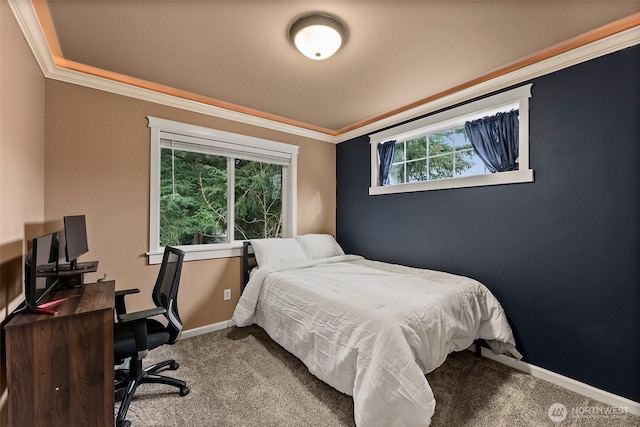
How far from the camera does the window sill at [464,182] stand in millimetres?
2293

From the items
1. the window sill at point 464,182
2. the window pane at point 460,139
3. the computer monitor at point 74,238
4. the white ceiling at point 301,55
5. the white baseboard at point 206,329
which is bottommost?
the white baseboard at point 206,329

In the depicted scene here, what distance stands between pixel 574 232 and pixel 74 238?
354 cm

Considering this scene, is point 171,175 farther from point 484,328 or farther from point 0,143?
point 484,328

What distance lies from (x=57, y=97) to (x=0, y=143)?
1124 mm

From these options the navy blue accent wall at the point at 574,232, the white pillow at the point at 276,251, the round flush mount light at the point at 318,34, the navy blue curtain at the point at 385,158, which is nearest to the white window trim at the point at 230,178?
the white pillow at the point at 276,251

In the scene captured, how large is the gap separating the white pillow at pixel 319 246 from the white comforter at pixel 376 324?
0.60 metres

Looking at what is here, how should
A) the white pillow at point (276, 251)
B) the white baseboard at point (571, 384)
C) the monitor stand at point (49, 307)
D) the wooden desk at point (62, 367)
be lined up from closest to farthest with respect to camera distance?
the wooden desk at point (62, 367) < the monitor stand at point (49, 307) < the white baseboard at point (571, 384) < the white pillow at point (276, 251)

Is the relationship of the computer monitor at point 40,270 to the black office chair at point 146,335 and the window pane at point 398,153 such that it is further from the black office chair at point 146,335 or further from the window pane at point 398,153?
the window pane at point 398,153

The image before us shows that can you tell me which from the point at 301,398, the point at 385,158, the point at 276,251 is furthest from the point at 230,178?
the point at 301,398

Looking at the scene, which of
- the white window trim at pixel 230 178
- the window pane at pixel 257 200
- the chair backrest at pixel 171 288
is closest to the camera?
the chair backrest at pixel 171 288

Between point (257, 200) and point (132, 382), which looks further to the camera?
point (257, 200)

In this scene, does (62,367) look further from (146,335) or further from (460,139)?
(460,139)

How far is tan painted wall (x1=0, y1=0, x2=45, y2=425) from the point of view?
57.6 inches

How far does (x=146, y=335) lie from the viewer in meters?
1.70
